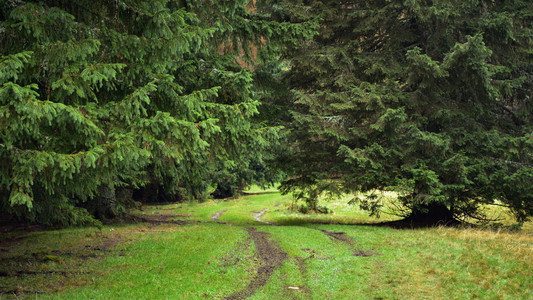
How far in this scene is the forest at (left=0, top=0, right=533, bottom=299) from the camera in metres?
6.80

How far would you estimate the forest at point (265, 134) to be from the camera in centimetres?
680

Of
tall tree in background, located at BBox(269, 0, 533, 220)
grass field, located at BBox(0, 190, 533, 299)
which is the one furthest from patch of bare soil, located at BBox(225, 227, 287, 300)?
tall tree in background, located at BBox(269, 0, 533, 220)

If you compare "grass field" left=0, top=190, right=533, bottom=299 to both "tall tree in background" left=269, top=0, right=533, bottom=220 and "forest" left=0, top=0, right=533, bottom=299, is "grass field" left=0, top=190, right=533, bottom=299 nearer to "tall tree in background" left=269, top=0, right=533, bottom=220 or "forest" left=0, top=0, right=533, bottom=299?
"forest" left=0, top=0, right=533, bottom=299

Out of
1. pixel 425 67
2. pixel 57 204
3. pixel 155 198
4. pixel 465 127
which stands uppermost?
pixel 425 67

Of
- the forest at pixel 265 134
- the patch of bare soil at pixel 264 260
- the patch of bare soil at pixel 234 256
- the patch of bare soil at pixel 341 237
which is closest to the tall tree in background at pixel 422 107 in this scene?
the forest at pixel 265 134

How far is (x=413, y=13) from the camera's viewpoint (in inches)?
638

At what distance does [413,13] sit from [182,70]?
11.0m

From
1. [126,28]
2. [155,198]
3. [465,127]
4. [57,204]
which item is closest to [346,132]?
[465,127]

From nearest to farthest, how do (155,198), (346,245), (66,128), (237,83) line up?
(66,128) → (237,83) → (346,245) → (155,198)

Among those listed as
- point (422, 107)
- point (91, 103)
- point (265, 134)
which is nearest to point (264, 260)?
point (265, 134)

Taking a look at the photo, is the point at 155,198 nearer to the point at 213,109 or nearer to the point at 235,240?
the point at 235,240

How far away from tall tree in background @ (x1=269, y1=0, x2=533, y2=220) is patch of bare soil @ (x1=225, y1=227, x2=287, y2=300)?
12.4 feet

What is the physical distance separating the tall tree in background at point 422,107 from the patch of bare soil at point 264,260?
149 inches

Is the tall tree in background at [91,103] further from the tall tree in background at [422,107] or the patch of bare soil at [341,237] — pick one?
the tall tree in background at [422,107]
